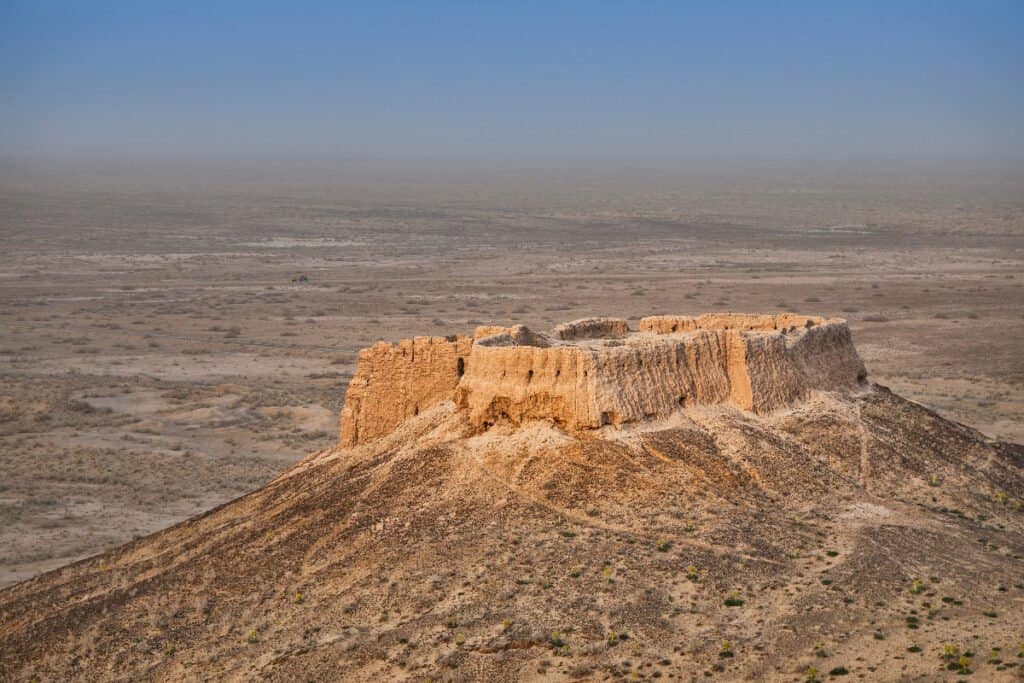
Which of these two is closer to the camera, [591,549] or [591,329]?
[591,549]

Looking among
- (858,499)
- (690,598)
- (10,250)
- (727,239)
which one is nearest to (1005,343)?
(858,499)

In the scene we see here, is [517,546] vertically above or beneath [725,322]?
beneath

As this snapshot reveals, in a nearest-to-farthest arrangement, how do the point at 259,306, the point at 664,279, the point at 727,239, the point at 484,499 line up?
the point at 484,499
the point at 259,306
the point at 664,279
the point at 727,239

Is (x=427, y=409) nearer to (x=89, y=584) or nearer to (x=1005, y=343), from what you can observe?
(x=89, y=584)

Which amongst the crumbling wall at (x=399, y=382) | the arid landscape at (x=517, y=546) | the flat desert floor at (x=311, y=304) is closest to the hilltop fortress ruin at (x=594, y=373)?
the crumbling wall at (x=399, y=382)

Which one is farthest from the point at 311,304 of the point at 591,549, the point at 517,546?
the point at 591,549

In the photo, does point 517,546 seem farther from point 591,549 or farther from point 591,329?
point 591,329
